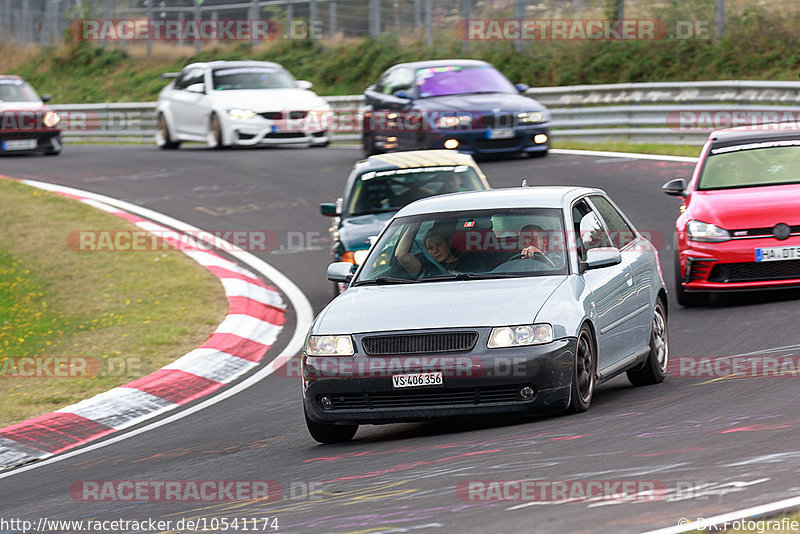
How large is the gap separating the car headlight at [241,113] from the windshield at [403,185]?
12601 mm

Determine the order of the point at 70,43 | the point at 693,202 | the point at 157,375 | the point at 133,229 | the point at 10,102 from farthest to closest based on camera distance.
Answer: the point at 70,43 → the point at 10,102 → the point at 133,229 → the point at 693,202 → the point at 157,375

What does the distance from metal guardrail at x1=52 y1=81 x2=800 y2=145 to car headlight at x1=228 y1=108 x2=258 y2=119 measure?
224 inches

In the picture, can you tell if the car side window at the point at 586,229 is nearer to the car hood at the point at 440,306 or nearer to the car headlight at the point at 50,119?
the car hood at the point at 440,306

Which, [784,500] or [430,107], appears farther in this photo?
[430,107]

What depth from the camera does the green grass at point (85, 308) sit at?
11.4m

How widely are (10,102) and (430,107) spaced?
10491 mm

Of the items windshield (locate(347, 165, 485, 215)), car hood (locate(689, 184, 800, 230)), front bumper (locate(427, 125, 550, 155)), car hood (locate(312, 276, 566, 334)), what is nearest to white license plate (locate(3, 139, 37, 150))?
front bumper (locate(427, 125, 550, 155))

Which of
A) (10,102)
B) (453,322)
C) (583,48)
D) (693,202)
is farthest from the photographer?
(583,48)

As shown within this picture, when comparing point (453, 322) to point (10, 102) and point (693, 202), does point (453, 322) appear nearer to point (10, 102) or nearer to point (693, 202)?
point (693, 202)

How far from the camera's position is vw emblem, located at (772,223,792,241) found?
12445 millimetres

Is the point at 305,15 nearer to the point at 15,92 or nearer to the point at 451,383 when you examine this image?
the point at 15,92

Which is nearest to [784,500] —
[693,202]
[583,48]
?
[693,202]

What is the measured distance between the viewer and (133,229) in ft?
60.5

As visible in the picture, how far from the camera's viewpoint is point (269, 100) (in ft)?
86.7
